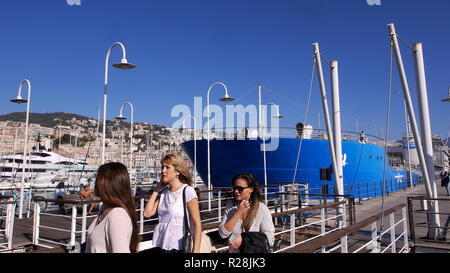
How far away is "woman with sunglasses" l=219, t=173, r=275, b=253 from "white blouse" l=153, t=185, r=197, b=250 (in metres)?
0.33

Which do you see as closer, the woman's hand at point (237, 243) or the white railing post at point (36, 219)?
the woman's hand at point (237, 243)

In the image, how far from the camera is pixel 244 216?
269cm

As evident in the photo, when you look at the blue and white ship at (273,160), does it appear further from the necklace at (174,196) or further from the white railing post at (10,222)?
the necklace at (174,196)

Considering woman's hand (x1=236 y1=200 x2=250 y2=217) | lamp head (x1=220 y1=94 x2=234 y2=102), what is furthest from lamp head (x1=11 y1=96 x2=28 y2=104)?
woman's hand (x1=236 y1=200 x2=250 y2=217)

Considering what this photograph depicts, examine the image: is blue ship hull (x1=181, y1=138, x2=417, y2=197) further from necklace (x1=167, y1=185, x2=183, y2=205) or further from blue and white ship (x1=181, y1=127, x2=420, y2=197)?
necklace (x1=167, y1=185, x2=183, y2=205)

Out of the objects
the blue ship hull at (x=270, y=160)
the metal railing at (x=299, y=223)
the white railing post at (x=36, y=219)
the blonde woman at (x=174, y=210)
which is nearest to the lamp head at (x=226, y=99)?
the blue ship hull at (x=270, y=160)

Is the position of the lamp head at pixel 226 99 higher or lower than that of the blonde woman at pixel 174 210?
higher

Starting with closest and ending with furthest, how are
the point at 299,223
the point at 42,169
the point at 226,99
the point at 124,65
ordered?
the point at 124,65 < the point at 299,223 < the point at 226,99 < the point at 42,169

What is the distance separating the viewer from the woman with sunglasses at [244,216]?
2559 millimetres

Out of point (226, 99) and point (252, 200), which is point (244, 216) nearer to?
point (252, 200)

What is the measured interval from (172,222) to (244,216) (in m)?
0.57

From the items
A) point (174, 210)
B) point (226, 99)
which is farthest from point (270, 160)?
point (174, 210)
